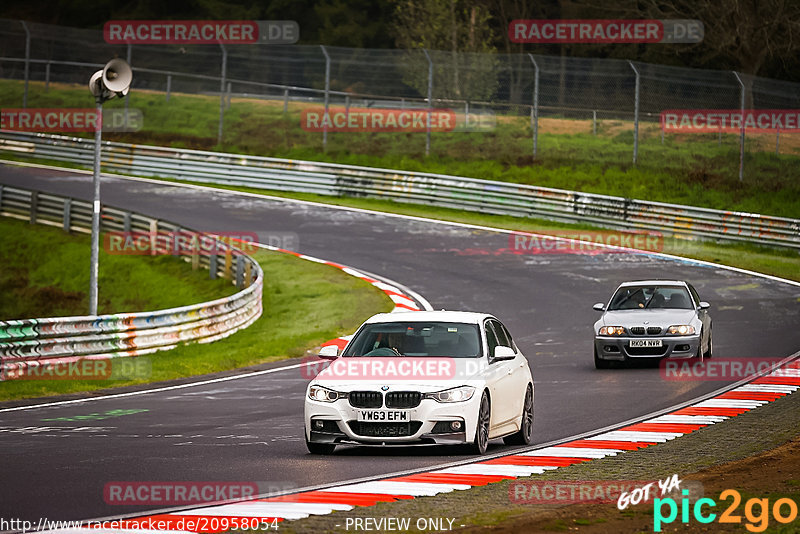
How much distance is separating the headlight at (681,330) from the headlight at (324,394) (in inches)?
343

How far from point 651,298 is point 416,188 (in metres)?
20.7

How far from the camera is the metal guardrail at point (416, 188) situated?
3378 centimetres

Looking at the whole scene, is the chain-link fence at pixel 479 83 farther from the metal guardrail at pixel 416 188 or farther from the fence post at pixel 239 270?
the fence post at pixel 239 270

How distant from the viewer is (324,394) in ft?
37.2

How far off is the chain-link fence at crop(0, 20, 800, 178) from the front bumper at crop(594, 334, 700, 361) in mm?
17460

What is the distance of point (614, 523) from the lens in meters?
7.95

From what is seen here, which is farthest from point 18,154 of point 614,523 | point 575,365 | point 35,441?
point 614,523

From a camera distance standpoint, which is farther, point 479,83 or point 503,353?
point 479,83

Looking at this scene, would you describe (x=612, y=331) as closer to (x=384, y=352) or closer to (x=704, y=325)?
(x=704, y=325)

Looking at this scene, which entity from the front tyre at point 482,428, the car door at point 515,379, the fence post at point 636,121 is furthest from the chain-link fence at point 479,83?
the front tyre at point 482,428

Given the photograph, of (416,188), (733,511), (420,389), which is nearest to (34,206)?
(416,188)

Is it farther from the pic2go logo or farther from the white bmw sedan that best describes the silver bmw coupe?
the pic2go logo

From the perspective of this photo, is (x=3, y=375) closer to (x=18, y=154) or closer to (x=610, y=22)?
(x=18, y=154)

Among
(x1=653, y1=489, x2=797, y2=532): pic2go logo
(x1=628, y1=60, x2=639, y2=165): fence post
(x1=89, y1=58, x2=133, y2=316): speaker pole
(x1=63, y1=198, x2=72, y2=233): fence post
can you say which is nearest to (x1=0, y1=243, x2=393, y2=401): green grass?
(x1=89, y1=58, x2=133, y2=316): speaker pole
